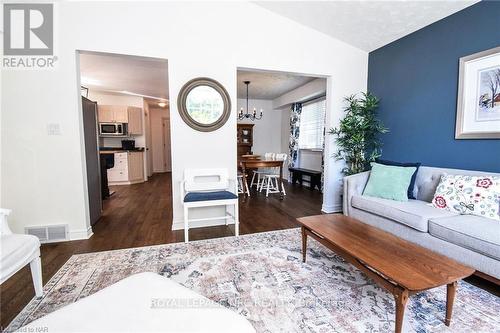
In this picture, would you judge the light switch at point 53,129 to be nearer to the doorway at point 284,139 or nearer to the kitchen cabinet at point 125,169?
the doorway at point 284,139

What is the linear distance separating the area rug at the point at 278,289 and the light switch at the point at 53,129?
135 cm

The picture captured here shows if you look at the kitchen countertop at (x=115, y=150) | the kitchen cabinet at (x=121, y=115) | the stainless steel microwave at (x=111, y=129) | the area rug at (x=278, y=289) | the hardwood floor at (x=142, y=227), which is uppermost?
the kitchen cabinet at (x=121, y=115)

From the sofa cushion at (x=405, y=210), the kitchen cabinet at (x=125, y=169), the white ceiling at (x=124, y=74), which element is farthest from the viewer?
the kitchen cabinet at (x=125, y=169)

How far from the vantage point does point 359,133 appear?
3.36 meters

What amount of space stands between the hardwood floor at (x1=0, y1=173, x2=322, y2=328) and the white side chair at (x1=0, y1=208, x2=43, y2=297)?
0.25 meters

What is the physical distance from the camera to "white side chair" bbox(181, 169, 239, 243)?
258 centimetres

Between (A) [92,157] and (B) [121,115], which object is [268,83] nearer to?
(A) [92,157]

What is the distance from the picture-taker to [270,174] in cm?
484

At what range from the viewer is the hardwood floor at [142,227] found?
5.69ft

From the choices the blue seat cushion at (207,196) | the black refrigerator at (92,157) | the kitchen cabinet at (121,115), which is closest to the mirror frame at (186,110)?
the blue seat cushion at (207,196)

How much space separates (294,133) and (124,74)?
4154 mm

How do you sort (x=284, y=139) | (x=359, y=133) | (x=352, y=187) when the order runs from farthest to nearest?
(x=284, y=139)
(x=359, y=133)
(x=352, y=187)

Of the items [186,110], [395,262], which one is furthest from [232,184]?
[395,262]

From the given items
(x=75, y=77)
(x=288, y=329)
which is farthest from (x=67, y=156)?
(x=288, y=329)
